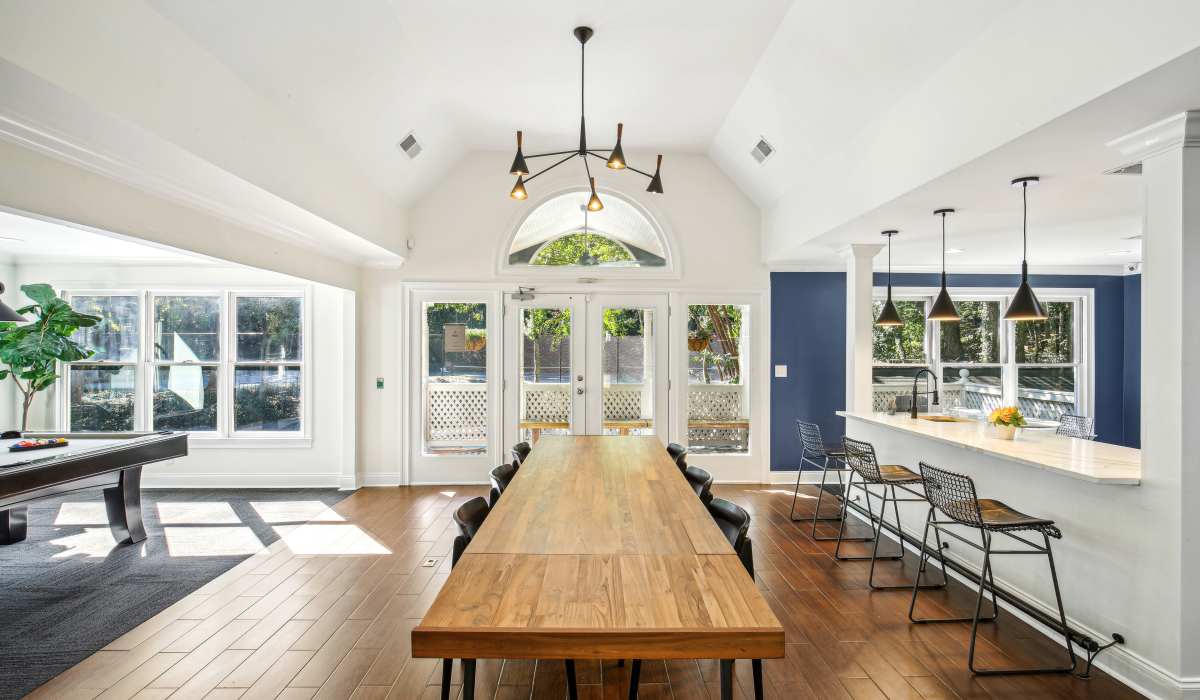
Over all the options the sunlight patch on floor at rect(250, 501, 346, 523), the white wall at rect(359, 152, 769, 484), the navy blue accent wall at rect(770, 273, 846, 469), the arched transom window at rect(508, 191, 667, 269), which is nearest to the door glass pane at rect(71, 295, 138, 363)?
the sunlight patch on floor at rect(250, 501, 346, 523)

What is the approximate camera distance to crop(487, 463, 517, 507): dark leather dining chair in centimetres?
292

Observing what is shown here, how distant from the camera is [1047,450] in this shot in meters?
3.09

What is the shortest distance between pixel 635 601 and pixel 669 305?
4.63 metres

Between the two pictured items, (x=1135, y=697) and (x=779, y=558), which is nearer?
(x=1135, y=697)

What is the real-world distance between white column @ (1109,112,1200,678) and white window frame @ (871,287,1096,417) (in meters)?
4.41

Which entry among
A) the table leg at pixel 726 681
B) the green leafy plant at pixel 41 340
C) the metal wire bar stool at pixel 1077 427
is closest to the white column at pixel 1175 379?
the table leg at pixel 726 681

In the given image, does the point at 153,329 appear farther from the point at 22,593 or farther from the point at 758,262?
the point at 758,262

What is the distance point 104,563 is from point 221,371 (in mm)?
2558

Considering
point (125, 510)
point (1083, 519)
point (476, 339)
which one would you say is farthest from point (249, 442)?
point (1083, 519)

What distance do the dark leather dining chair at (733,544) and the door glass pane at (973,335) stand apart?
5476 mm

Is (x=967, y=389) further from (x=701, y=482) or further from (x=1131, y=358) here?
(x=701, y=482)

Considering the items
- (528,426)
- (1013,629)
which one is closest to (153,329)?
(528,426)

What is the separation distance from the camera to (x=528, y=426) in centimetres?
597

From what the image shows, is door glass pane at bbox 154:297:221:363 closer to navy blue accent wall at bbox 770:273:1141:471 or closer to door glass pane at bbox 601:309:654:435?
door glass pane at bbox 601:309:654:435
